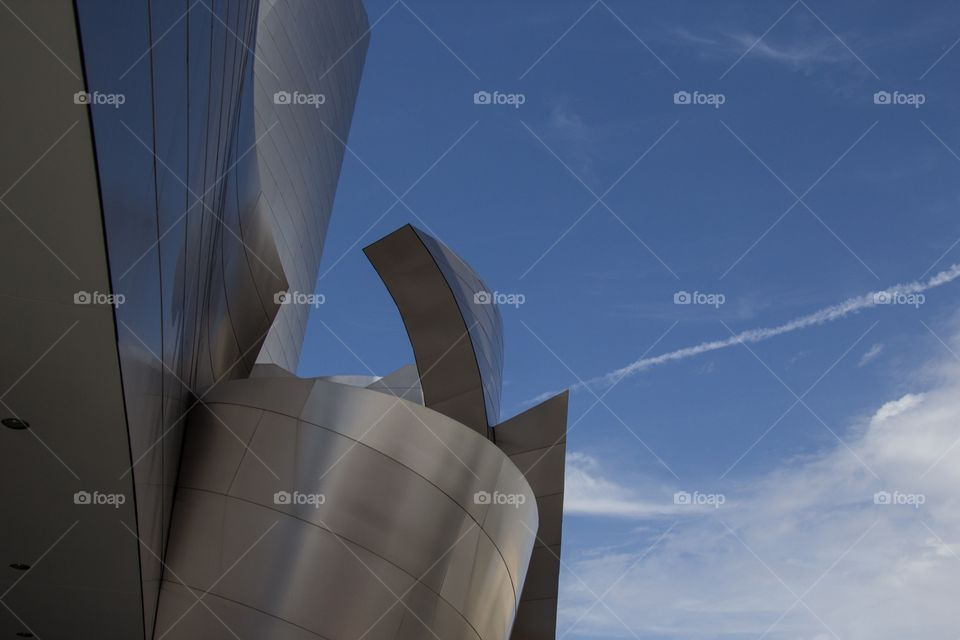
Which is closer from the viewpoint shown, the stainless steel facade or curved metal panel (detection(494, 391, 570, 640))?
the stainless steel facade

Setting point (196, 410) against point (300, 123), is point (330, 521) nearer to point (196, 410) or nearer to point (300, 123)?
point (196, 410)

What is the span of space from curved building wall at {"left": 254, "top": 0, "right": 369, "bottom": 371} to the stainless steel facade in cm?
745

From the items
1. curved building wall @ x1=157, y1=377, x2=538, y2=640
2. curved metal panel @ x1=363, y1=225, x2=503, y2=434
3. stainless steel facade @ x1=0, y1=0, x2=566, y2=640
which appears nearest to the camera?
stainless steel facade @ x1=0, y1=0, x2=566, y2=640

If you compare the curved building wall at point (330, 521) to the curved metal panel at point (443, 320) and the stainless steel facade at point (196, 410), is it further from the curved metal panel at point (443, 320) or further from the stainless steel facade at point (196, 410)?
the curved metal panel at point (443, 320)

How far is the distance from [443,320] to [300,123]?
582 inches

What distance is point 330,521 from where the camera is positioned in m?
12.2

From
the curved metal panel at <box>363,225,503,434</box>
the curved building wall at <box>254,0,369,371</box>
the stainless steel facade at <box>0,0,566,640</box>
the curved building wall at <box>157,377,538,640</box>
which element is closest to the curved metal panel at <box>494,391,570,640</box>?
the stainless steel facade at <box>0,0,566,640</box>

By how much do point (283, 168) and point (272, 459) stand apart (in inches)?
630

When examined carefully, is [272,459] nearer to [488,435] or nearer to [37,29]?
[488,435]

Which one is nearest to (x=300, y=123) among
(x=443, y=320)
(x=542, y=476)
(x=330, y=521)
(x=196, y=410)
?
(x=443, y=320)

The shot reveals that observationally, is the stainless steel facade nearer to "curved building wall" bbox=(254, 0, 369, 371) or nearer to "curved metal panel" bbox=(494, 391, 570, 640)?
"curved metal panel" bbox=(494, 391, 570, 640)

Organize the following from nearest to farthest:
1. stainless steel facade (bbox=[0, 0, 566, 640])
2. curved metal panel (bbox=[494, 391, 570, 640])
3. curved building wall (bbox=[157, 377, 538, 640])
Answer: stainless steel facade (bbox=[0, 0, 566, 640]) < curved building wall (bbox=[157, 377, 538, 640]) < curved metal panel (bbox=[494, 391, 570, 640])

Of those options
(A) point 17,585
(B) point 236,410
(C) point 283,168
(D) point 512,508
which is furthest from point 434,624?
(C) point 283,168

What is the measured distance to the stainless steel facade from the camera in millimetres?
5684
